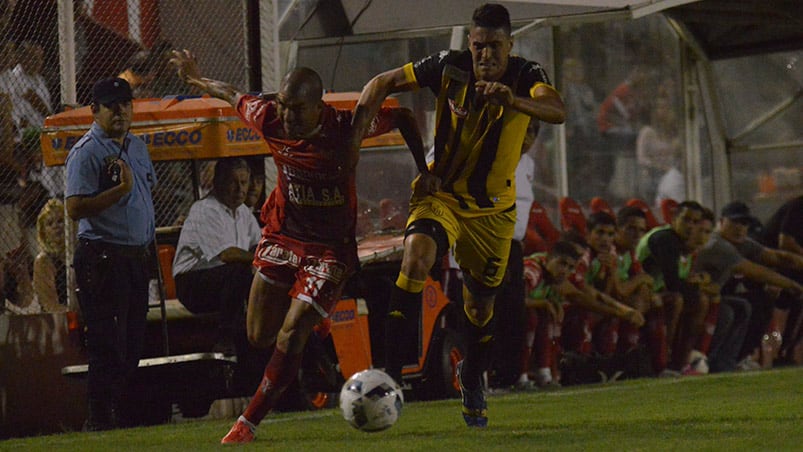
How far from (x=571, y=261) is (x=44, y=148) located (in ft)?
16.8

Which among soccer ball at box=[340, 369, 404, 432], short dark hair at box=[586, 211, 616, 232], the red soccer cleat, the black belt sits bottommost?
the red soccer cleat

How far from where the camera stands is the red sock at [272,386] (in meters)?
7.64

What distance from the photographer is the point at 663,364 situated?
48.1ft

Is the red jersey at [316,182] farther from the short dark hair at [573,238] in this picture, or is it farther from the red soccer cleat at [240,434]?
the short dark hair at [573,238]

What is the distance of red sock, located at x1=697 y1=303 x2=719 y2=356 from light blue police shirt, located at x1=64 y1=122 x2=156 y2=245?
7.04 meters

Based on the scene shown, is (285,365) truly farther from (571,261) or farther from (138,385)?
(571,261)

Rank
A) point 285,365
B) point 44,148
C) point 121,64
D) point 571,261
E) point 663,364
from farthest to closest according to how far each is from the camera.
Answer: point 663,364 < point 571,261 < point 121,64 < point 44,148 < point 285,365

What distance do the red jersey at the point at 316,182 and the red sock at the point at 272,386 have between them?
0.65m

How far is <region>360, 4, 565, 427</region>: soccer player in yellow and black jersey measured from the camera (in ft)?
26.2

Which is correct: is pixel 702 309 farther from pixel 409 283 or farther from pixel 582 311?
pixel 409 283

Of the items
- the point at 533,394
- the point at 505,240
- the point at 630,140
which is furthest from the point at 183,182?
the point at 630,140

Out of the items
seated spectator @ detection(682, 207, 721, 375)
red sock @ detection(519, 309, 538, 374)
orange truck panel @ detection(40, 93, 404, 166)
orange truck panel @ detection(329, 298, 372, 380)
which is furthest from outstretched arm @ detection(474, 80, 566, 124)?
seated spectator @ detection(682, 207, 721, 375)

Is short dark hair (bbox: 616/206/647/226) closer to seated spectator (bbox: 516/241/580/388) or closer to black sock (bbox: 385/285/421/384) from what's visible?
seated spectator (bbox: 516/241/580/388)

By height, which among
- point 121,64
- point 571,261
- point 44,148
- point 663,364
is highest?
point 121,64
